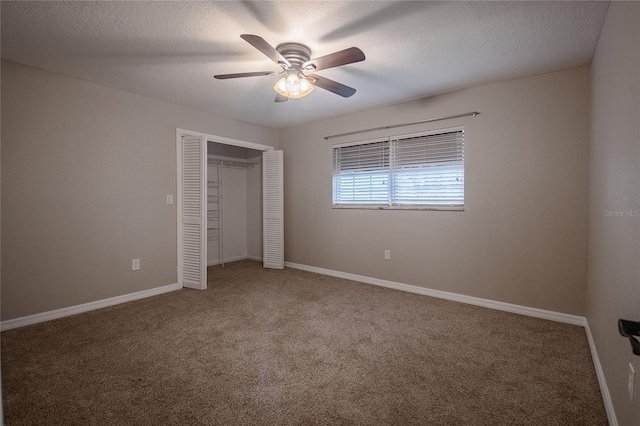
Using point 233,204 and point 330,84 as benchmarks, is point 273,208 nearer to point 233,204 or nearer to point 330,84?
point 233,204

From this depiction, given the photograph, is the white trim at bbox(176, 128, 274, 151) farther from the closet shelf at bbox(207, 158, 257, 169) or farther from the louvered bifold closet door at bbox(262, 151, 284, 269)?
the closet shelf at bbox(207, 158, 257, 169)

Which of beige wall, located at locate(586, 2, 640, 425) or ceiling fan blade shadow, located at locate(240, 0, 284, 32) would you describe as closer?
beige wall, located at locate(586, 2, 640, 425)

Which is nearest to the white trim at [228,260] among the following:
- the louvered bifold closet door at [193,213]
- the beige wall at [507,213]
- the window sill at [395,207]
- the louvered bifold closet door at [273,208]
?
the louvered bifold closet door at [273,208]

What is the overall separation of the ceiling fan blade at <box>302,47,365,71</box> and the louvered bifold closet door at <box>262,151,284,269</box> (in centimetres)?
278

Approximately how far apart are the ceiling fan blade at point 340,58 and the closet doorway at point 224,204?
2.27m

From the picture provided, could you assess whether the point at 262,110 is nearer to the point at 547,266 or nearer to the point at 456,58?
the point at 456,58

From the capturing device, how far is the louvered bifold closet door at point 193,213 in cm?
388

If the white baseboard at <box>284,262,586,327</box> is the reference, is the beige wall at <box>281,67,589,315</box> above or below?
above

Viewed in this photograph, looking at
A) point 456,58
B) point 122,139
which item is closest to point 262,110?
point 122,139

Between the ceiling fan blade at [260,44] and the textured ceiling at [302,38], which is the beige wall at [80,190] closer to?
the textured ceiling at [302,38]

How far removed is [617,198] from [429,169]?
6.95 ft

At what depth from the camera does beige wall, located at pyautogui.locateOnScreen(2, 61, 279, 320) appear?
9.08 ft

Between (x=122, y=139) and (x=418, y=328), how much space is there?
3811 mm

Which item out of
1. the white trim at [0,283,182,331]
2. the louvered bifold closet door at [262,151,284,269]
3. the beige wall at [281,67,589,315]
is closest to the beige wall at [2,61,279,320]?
the white trim at [0,283,182,331]
